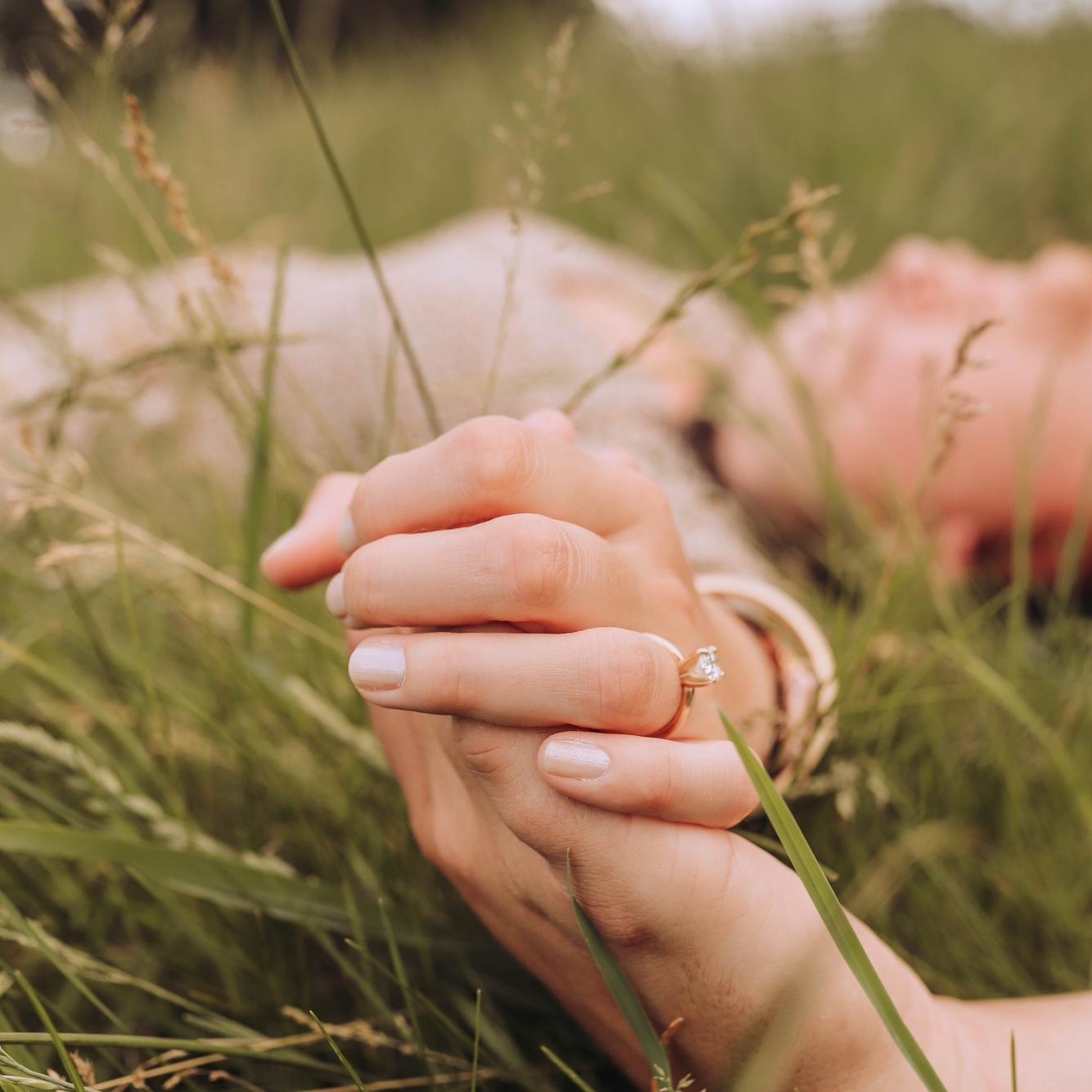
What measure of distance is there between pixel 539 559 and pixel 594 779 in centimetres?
12

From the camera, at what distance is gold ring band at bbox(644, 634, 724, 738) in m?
0.48

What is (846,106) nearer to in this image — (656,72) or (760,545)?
(656,72)

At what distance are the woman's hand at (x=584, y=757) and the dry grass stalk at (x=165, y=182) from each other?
0.71 feet

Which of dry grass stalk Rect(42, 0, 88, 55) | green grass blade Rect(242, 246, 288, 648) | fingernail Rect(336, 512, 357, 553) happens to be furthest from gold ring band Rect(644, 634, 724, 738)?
dry grass stalk Rect(42, 0, 88, 55)

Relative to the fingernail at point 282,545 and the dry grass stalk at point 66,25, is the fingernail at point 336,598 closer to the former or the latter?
the fingernail at point 282,545

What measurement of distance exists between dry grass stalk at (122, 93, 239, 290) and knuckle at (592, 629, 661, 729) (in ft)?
1.27

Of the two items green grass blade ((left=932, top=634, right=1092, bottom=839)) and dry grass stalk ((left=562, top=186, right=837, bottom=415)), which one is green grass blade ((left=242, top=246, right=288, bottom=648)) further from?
green grass blade ((left=932, top=634, right=1092, bottom=839))

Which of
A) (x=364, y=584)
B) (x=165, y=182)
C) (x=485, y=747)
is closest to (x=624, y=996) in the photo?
(x=485, y=747)

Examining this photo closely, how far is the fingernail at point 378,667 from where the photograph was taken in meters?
0.49

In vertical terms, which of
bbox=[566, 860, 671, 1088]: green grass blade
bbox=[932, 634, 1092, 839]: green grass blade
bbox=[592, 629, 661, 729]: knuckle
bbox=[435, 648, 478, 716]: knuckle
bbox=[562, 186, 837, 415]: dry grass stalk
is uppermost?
bbox=[562, 186, 837, 415]: dry grass stalk

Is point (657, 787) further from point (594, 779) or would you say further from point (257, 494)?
point (257, 494)

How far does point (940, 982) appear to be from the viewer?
681mm

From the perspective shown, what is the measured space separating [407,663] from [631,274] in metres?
1.78

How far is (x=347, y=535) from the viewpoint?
1.87ft
